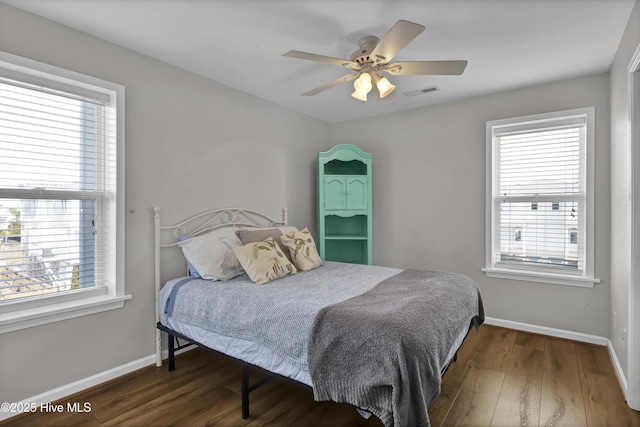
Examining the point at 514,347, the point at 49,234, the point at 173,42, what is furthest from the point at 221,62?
the point at 514,347

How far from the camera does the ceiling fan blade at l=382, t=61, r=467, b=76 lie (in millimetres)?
2127

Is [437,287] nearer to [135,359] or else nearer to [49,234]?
[135,359]

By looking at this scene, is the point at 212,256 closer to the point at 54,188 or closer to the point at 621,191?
the point at 54,188

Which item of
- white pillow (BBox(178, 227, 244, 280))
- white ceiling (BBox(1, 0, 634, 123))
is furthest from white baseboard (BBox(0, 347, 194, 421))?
white ceiling (BBox(1, 0, 634, 123))

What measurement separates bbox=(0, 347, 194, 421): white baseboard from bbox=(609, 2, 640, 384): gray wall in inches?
138

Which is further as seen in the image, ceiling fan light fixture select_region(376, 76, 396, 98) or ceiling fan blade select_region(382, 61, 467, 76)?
ceiling fan light fixture select_region(376, 76, 396, 98)

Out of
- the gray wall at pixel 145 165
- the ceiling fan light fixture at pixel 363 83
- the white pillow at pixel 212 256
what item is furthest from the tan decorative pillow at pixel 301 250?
the ceiling fan light fixture at pixel 363 83

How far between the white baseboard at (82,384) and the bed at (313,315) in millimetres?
116

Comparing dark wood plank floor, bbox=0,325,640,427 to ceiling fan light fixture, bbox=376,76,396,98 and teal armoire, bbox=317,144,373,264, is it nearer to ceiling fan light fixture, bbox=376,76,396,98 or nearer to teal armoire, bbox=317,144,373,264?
teal armoire, bbox=317,144,373,264

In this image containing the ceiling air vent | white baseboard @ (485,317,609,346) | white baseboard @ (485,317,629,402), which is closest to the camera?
white baseboard @ (485,317,629,402)

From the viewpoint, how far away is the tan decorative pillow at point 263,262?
2549 millimetres

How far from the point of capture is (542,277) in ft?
11.0

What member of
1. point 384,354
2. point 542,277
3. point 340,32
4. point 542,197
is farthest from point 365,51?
point 542,277

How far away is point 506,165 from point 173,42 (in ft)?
11.1
